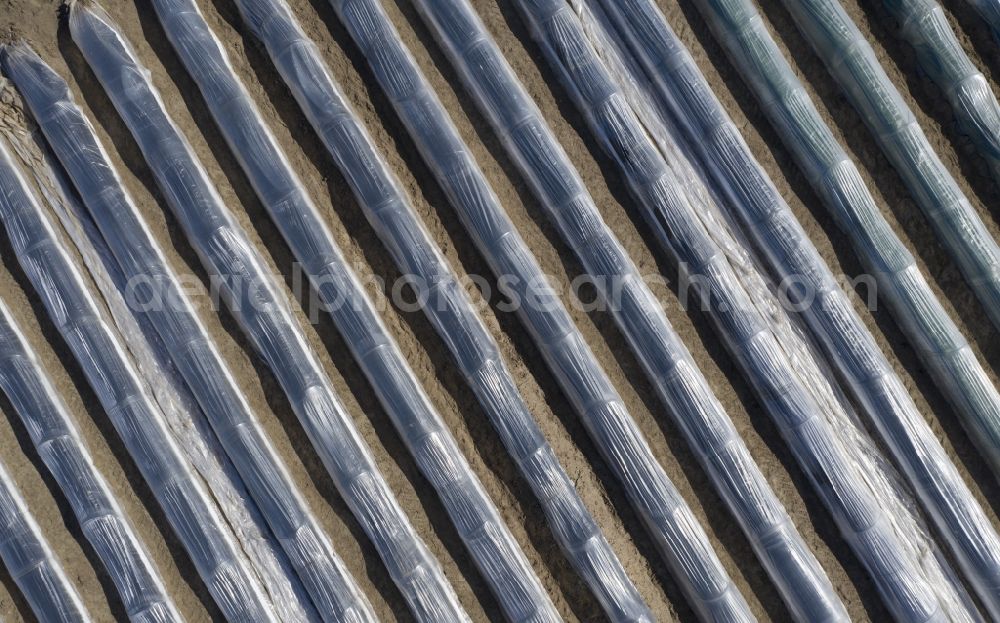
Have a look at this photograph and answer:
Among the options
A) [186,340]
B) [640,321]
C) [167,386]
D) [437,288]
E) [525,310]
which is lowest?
[640,321]

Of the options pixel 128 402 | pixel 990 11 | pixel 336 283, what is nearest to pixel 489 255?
pixel 336 283

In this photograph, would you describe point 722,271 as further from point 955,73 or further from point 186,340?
point 186,340

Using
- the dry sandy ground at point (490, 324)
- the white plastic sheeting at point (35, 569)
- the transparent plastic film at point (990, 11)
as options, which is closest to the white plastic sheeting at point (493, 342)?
the dry sandy ground at point (490, 324)

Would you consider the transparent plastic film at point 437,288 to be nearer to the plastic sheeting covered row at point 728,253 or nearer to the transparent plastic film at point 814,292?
the plastic sheeting covered row at point 728,253

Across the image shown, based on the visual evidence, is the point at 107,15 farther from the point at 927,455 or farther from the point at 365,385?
the point at 927,455

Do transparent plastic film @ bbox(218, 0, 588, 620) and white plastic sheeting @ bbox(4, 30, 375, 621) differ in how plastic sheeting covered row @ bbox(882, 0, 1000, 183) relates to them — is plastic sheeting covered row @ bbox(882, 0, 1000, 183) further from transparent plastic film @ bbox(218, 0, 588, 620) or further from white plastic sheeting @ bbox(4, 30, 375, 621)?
white plastic sheeting @ bbox(4, 30, 375, 621)

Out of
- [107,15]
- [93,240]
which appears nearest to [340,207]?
[93,240]

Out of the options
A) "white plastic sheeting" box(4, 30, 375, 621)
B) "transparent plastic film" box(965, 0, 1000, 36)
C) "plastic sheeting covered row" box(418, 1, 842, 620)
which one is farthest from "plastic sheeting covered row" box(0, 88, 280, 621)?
"transparent plastic film" box(965, 0, 1000, 36)
